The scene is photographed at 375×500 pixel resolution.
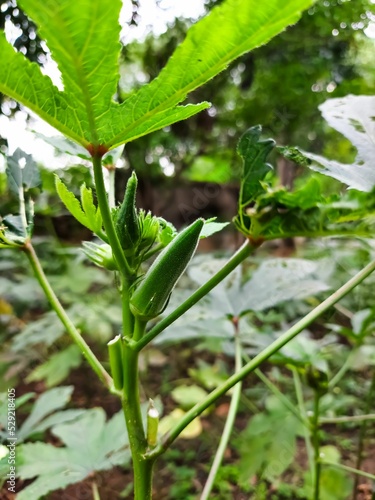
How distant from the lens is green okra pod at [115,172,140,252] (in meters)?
0.33

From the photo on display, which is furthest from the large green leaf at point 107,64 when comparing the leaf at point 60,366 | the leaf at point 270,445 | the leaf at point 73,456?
the leaf at point 60,366

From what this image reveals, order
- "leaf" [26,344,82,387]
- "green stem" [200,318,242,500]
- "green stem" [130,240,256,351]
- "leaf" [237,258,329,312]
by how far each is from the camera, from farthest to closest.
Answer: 1. "leaf" [26,344,82,387]
2. "leaf" [237,258,329,312]
3. "green stem" [200,318,242,500]
4. "green stem" [130,240,256,351]

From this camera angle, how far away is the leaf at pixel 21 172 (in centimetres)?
48

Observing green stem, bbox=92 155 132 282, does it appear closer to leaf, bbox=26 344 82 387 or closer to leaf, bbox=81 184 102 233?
leaf, bbox=81 184 102 233

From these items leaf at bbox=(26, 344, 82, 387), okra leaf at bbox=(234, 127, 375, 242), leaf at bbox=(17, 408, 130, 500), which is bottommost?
leaf at bbox=(17, 408, 130, 500)

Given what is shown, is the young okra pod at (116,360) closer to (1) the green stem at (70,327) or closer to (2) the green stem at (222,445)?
(1) the green stem at (70,327)

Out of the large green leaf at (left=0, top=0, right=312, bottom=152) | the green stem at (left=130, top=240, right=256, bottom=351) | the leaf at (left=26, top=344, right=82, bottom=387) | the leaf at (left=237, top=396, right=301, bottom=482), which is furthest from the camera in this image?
the leaf at (left=26, top=344, right=82, bottom=387)

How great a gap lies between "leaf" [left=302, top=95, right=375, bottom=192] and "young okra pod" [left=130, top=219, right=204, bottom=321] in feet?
0.33

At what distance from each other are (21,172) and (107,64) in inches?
11.5

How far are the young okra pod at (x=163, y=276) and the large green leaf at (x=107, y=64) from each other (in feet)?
0.27

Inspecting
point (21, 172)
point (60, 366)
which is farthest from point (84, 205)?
point (60, 366)

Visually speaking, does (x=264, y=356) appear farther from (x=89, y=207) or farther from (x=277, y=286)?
(x=277, y=286)

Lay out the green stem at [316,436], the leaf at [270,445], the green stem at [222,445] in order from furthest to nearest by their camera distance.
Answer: the leaf at [270,445], the green stem at [316,436], the green stem at [222,445]

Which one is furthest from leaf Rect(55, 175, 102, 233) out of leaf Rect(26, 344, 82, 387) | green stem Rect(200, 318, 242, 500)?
leaf Rect(26, 344, 82, 387)
